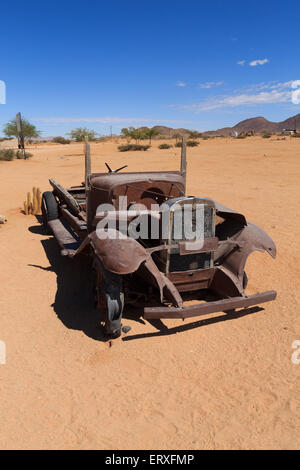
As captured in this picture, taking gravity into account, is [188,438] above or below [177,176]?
below

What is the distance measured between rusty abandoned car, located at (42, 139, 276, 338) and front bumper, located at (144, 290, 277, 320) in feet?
0.04

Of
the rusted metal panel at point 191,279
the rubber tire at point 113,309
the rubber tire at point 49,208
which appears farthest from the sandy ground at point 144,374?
the rubber tire at point 49,208

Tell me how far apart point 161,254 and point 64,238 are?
8.87 ft

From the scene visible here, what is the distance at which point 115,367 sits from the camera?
148 inches

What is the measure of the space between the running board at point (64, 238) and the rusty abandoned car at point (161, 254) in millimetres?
69

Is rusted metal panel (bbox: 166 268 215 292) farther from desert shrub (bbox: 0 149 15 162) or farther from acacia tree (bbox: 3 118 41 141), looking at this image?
acacia tree (bbox: 3 118 41 141)

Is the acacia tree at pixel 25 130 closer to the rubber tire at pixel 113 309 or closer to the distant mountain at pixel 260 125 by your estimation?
the rubber tire at pixel 113 309

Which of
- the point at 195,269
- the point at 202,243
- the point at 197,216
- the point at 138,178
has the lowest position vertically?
the point at 195,269

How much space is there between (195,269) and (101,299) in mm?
1342

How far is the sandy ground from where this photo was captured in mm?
2939

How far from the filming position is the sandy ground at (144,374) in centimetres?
294

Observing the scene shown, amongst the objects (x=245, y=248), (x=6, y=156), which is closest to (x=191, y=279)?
(x=245, y=248)
